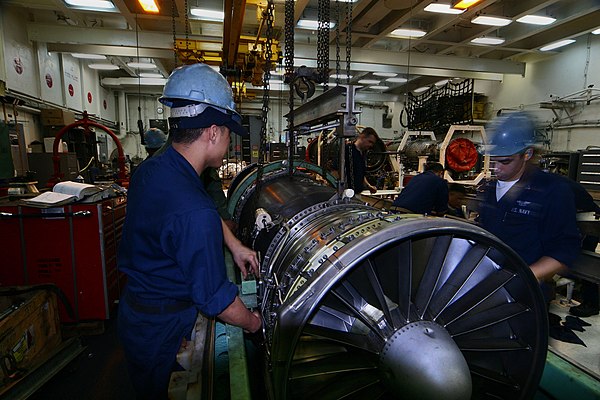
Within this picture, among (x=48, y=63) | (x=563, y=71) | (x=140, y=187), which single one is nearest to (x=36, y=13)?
(x=48, y=63)

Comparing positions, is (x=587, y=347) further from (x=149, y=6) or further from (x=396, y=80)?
(x=396, y=80)

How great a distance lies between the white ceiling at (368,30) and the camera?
20.0 ft

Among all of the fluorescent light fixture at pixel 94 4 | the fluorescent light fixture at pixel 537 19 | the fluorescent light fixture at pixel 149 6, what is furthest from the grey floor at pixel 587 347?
the fluorescent light fixture at pixel 94 4

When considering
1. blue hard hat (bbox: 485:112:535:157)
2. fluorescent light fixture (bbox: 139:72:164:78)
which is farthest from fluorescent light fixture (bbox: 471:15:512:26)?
fluorescent light fixture (bbox: 139:72:164:78)

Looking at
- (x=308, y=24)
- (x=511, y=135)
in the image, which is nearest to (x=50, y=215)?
(x=511, y=135)

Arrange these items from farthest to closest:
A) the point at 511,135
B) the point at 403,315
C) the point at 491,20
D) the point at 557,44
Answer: the point at 557,44 < the point at 491,20 < the point at 511,135 < the point at 403,315

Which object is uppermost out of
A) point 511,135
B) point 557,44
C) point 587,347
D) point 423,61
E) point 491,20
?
point 557,44

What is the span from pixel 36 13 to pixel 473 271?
9.73 m

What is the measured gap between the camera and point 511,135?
167cm

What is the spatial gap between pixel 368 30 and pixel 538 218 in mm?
6867

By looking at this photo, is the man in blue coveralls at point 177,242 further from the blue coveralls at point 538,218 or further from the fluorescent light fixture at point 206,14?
the fluorescent light fixture at point 206,14

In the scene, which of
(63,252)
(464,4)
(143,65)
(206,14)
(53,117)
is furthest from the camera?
(143,65)

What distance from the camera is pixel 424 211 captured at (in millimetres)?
3273

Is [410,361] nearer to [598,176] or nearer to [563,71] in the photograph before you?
[598,176]
